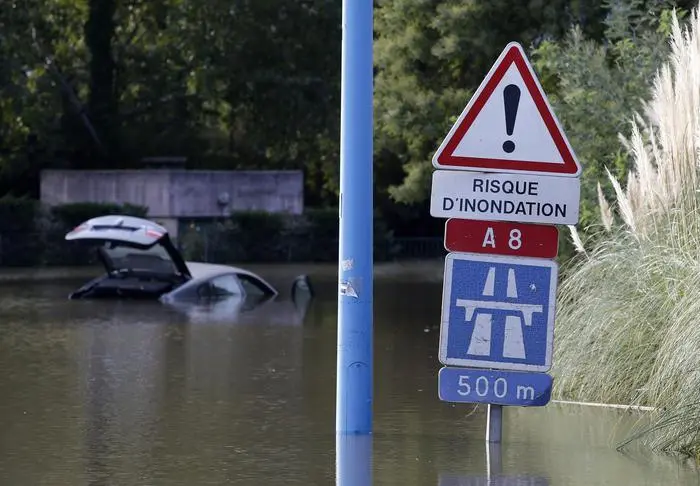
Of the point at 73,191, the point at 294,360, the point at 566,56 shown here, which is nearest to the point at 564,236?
the point at 566,56

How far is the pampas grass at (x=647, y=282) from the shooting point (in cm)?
1048

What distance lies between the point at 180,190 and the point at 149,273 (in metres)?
17.1

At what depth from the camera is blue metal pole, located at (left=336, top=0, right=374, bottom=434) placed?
9.32 metres

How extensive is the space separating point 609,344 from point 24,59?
3301 centimetres

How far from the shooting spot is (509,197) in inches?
336

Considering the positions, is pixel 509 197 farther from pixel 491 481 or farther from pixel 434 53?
pixel 434 53

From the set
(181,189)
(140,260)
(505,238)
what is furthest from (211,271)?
(181,189)

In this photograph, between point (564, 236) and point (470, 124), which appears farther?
point (564, 236)

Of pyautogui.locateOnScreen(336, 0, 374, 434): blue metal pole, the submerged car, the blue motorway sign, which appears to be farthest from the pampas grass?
the submerged car

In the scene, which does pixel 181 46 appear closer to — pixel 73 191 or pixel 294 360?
pixel 73 191

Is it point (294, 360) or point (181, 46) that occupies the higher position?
point (181, 46)

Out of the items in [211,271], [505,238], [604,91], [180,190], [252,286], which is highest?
[604,91]

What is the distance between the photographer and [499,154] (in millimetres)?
8438

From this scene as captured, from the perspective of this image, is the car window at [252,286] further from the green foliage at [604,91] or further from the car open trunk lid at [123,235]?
the green foliage at [604,91]
